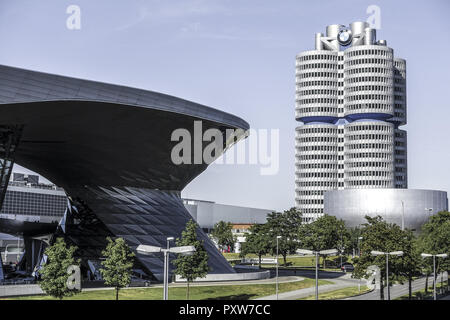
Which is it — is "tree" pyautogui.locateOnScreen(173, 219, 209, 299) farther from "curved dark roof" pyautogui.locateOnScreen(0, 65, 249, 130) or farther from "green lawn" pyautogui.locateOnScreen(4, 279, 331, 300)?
"curved dark roof" pyautogui.locateOnScreen(0, 65, 249, 130)

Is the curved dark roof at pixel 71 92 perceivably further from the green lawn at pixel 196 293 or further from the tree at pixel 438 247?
the tree at pixel 438 247

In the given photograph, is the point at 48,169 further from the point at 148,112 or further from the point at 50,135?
the point at 148,112

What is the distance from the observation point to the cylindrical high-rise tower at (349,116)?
182 metres

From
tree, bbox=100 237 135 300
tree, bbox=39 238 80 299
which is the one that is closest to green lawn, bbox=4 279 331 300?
tree, bbox=100 237 135 300

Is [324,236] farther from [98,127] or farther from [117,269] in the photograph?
[117,269]

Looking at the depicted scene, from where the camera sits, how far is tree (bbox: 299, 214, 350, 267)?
310 ft

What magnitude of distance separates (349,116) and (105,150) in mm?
137369

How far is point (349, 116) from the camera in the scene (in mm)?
186000

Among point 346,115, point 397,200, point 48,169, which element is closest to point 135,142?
point 48,169

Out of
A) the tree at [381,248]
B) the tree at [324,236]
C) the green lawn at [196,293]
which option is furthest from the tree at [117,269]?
the tree at [324,236]

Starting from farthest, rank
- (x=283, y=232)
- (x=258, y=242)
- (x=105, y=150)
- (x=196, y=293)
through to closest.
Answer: (x=283, y=232), (x=258, y=242), (x=105, y=150), (x=196, y=293)

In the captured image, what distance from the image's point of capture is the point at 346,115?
185625 mm

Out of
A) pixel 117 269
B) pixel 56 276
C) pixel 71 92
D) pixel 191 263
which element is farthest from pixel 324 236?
pixel 56 276
